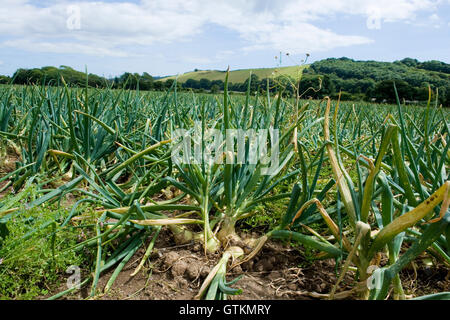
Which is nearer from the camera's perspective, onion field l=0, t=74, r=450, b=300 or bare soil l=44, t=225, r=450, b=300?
onion field l=0, t=74, r=450, b=300

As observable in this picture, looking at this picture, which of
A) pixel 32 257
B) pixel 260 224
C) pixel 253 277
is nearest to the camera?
pixel 32 257

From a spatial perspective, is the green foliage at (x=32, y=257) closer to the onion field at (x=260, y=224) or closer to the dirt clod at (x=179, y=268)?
the onion field at (x=260, y=224)

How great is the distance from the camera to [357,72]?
34.7 metres

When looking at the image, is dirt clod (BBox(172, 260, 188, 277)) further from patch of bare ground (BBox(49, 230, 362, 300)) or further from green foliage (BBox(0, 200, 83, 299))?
green foliage (BBox(0, 200, 83, 299))

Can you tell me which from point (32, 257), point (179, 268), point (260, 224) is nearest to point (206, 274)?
point (179, 268)

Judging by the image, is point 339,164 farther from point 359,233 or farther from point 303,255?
point 303,255

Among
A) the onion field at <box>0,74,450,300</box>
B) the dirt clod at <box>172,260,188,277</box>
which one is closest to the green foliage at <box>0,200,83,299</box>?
the onion field at <box>0,74,450,300</box>

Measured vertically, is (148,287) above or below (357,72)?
below

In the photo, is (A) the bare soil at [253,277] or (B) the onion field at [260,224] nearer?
(B) the onion field at [260,224]

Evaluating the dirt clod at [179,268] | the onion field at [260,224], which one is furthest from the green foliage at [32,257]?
the dirt clod at [179,268]

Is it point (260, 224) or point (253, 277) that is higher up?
point (260, 224)

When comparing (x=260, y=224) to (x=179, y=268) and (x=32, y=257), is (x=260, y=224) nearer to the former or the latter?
(x=179, y=268)
